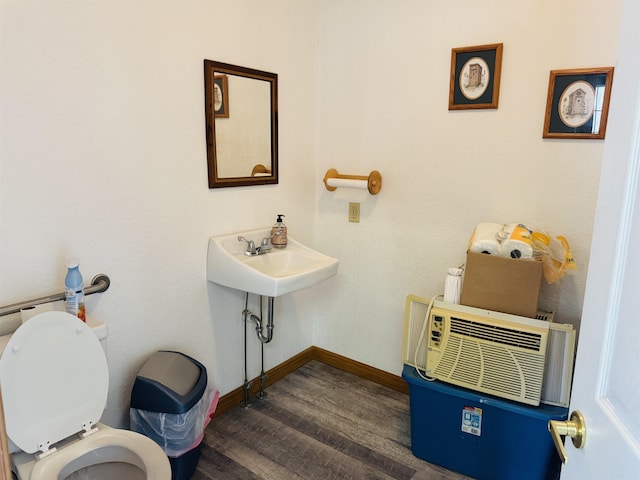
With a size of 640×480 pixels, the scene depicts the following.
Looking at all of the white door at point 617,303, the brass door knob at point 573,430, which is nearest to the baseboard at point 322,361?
the brass door knob at point 573,430

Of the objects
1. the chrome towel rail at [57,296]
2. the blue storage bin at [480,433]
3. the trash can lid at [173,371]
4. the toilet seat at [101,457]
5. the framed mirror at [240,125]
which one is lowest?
the blue storage bin at [480,433]

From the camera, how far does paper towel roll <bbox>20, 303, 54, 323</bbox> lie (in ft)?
4.61

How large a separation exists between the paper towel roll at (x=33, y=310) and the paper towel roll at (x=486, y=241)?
1612 millimetres

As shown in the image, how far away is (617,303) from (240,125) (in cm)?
186

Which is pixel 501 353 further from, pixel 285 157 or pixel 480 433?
pixel 285 157

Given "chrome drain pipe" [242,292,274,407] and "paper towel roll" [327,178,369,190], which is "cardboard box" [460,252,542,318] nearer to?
"paper towel roll" [327,178,369,190]

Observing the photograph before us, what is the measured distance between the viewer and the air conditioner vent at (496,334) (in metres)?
1.68

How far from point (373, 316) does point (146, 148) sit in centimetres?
157

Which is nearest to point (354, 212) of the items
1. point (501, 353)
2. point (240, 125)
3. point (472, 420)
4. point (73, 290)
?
point (240, 125)

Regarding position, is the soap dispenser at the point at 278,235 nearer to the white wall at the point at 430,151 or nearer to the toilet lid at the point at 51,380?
the white wall at the point at 430,151

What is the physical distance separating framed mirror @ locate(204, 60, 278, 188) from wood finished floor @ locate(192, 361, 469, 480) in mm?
1225

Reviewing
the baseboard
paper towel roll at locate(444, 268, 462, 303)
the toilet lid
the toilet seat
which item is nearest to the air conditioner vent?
paper towel roll at locate(444, 268, 462, 303)

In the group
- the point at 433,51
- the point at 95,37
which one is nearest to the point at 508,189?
the point at 433,51

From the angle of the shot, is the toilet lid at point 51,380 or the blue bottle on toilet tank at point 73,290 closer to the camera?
the toilet lid at point 51,380
